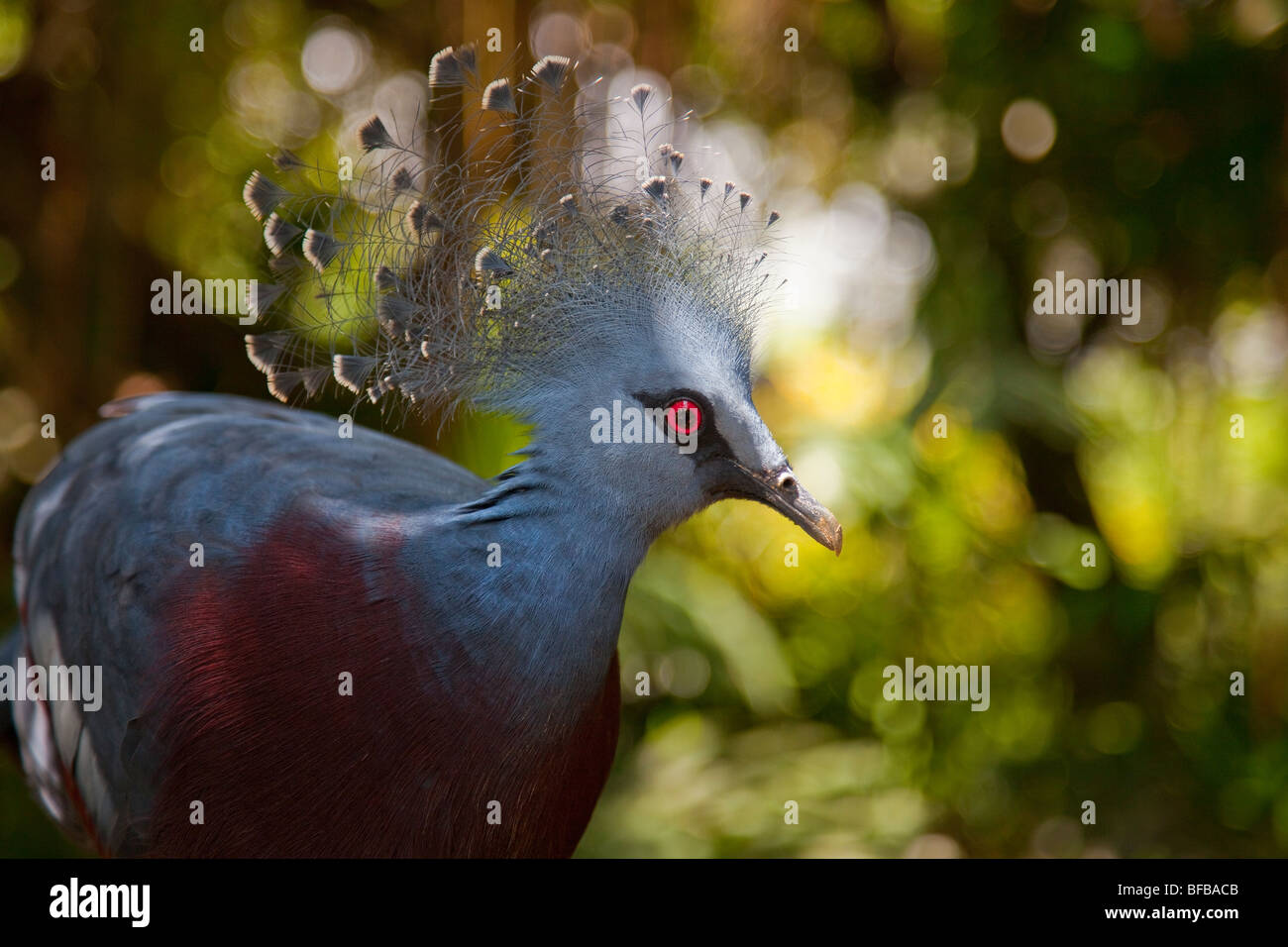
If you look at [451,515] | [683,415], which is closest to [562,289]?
[683,415]

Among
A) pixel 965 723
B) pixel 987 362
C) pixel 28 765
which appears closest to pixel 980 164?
pixel 987 362

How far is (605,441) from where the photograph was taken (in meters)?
1.54

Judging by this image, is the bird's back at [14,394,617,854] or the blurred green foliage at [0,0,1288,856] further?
the blurred green foliage at [0,0,1288,856]

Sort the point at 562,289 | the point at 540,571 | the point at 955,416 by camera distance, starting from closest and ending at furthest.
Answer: the point at 540,571 < the point at 562,289 < the point at 955,416

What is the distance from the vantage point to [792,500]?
5.16 feet

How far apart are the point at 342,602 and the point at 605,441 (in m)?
0.47

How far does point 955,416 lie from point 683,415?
6.48ft

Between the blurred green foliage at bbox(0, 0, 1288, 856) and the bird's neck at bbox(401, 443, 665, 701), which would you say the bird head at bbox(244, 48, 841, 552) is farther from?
the blurred green foliage at bbox(0, 0, 1288, 856)

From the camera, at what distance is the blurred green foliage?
323 centimetres

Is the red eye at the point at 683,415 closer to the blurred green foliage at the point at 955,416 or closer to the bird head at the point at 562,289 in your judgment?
the bird head at the point at 562,289

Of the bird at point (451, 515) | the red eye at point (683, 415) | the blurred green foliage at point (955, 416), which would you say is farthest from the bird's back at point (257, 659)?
the blurred green foliage at point (955, 416)

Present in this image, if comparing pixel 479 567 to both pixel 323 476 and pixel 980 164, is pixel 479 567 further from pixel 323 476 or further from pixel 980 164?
pixel 980 164

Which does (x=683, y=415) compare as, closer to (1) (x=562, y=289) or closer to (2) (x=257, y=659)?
(1) (x=562, y=289)

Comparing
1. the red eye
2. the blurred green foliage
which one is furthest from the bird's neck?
the blurred green foliage
